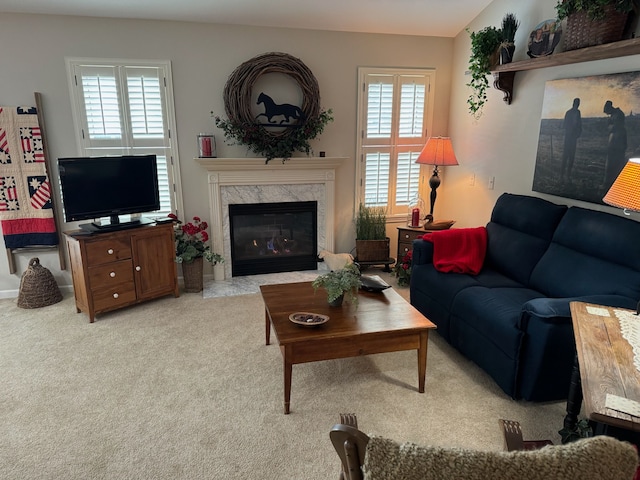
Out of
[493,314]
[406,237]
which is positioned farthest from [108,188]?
[493,314]

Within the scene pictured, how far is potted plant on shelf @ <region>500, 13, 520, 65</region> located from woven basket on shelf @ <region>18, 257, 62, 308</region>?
458cm

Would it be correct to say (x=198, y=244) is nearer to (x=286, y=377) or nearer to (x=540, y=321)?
(x=286, y=377)

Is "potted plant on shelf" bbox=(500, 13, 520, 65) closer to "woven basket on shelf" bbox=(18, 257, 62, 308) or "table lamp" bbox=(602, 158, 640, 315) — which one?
"table lamp" bbox=(602, 158, 640, 315)

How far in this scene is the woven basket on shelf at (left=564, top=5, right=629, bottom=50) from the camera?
269 centimetres

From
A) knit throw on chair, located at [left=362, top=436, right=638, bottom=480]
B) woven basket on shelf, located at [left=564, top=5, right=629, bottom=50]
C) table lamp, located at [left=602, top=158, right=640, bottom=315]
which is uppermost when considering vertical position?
woven basket on shelf, located at [left=564, top=5, right=629, bottom=50]

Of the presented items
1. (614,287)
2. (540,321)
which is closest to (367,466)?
(540,321)

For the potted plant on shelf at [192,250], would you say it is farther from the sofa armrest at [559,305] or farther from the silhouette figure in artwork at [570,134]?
the silhouette figure in artwork at [570,134]

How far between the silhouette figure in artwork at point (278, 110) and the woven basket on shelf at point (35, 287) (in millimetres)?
2532

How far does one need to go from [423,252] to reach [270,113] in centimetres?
207

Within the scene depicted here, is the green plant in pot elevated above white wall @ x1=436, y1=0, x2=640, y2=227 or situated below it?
above

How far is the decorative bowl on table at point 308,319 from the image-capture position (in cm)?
253

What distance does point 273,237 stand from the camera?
4.89 meters

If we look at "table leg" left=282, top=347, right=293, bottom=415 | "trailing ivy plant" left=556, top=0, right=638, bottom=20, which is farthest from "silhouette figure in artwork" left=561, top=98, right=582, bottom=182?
"table leg" left=282, top=347, right=293, bottom=415

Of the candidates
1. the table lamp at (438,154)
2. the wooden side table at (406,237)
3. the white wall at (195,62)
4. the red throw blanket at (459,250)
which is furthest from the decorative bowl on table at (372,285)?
the white wall at (195,62)
